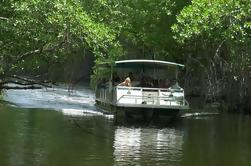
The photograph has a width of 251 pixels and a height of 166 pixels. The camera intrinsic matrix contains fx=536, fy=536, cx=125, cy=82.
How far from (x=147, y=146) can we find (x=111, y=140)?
1.58m

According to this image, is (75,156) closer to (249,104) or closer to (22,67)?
(22,67)

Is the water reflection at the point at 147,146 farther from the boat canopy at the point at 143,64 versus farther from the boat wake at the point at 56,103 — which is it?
the boat wake at the point at 56,103

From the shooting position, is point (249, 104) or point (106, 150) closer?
point (106, 150)

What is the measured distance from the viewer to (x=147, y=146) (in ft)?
57.5

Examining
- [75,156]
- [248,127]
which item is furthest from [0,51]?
[248,127]

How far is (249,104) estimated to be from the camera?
30.8m

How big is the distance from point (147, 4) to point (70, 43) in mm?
20045

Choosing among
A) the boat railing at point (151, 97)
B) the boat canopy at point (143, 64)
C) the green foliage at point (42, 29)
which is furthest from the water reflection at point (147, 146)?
the boat canopy at point (143, 64)

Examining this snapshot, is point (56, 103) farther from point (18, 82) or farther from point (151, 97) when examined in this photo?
point (18, 82)

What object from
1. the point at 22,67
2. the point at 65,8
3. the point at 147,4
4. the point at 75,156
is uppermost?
the point at 147,4

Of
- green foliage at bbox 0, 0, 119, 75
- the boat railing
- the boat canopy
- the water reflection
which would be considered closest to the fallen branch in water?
green foliage at bbox 0, 0, 119, 75

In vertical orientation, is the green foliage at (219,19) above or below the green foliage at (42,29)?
above

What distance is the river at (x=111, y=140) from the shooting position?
48.4ft

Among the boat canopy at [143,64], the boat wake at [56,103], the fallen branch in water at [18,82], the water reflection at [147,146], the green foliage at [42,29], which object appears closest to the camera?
the green foliage at [42,29]
